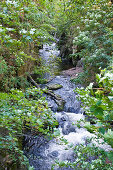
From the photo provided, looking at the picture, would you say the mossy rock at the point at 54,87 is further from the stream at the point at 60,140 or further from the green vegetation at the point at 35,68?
the green vegetation at the point at 35,68

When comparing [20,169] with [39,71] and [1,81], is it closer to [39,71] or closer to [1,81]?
[1,81]

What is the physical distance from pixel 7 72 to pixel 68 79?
5332 millimetres

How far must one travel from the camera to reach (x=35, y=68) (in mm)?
6711

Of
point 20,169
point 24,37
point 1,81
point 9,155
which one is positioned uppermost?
point 24,37

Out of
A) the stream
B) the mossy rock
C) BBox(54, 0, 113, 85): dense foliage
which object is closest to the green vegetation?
BBox(54, 0, 113, 85): dense foliage

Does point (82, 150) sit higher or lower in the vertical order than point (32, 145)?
higher

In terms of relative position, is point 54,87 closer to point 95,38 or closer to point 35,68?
point 35,68

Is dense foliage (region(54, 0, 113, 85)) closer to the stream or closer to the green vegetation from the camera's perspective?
the green vegetation

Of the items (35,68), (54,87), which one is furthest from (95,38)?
(35,68)

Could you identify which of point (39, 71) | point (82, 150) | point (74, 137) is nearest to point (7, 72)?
point (39, 71)

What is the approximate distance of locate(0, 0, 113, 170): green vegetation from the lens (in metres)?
1.85

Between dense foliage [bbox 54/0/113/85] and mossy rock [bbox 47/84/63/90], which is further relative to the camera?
mossy rock [bbox 47/84/63/90]

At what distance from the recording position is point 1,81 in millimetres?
4512

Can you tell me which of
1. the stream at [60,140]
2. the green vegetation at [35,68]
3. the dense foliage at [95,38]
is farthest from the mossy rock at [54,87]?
the dense foliage at [95,38]
